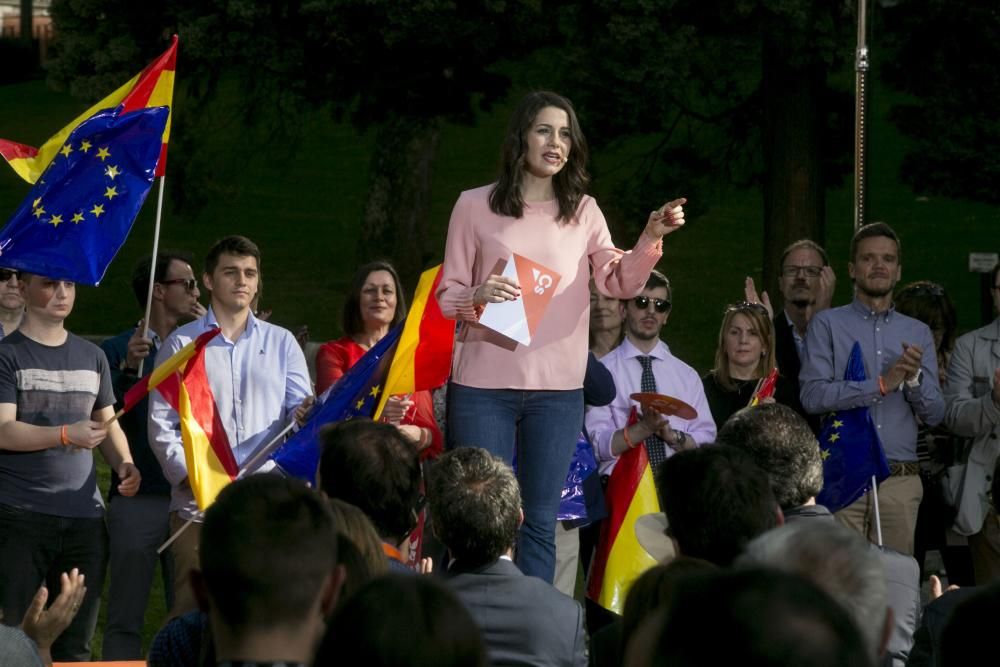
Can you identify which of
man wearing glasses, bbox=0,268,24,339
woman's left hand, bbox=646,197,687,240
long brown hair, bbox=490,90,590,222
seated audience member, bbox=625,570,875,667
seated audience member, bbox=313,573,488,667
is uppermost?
long brown hair, bbox=490,90,590,222

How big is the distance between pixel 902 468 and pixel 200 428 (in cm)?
319

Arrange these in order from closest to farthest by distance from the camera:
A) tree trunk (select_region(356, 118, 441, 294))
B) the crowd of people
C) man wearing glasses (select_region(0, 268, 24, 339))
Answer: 1. the crowd of people
2. man wearing glasses (select_region(0, 268, 24, 339))
3. tree trunk (select_region(356, 118, 441, 294))

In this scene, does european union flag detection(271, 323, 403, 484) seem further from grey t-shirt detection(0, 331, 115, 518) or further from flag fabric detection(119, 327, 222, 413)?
grey t-shirt detection(0, 331, 115, 518)

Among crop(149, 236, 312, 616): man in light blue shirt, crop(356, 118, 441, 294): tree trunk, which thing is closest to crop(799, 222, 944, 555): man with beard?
crop(149, 236, 312, 616): man in light blue shirt

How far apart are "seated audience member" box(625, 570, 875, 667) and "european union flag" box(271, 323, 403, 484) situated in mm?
4235

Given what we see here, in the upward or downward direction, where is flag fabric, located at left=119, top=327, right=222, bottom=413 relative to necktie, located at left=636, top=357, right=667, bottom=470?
upward

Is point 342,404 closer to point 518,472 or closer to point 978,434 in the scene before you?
point 518,472

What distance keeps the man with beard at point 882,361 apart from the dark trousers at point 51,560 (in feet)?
10.5

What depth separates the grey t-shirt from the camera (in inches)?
249

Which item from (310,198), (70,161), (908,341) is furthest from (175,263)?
(310,198)

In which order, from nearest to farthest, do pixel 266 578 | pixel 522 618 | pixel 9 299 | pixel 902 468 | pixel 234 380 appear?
pixel 266 578 → pixel 522 618 → pixel 234 380 → pixel 902 468 → pixel 9 299

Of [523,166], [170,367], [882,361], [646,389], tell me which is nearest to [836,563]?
[523,166]

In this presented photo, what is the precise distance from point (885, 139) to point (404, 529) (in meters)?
31.8

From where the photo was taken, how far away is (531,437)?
18.2ft
